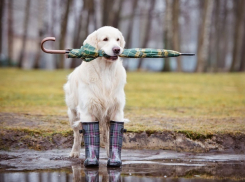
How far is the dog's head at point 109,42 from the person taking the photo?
6.44m

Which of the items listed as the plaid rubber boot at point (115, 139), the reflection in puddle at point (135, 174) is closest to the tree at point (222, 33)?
the plaid rubber boot at point (115, 139)

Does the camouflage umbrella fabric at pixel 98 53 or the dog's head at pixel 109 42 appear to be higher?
the dog's head at pixel 109 42

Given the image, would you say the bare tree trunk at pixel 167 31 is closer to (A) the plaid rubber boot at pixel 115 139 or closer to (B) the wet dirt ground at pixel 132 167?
(B) the wet dirt ground at pixel 132 167

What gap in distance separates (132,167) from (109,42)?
163 centimetres

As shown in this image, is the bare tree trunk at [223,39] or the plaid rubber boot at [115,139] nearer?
the plaid rubber boot at [115,139]

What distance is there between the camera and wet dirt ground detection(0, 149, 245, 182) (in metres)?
5.90

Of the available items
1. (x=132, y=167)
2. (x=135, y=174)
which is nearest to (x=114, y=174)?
(x=135, y=174)

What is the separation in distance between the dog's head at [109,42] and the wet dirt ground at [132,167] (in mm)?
1461

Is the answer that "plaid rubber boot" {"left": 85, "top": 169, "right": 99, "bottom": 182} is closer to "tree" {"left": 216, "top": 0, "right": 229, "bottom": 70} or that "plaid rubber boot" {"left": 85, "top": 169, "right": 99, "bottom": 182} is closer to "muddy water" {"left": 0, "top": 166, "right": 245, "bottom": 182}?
"muddy water" {"left": 0, "top": 166, "right": 245, "bottom": 182}

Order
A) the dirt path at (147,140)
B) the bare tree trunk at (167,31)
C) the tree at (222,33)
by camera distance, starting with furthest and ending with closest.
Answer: the tree at (222,33), the bare tree trunk at (167,31), the dirt path at (147,140)

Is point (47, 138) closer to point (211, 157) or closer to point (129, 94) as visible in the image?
point (211, 157)

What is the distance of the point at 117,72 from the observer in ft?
22.1

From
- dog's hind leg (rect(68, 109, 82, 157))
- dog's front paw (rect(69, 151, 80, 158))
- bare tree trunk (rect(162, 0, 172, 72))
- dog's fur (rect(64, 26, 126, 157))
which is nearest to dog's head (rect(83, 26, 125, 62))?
dog's fur (rect(64, 26, 126, 157))

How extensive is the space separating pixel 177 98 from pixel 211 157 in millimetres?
7094
